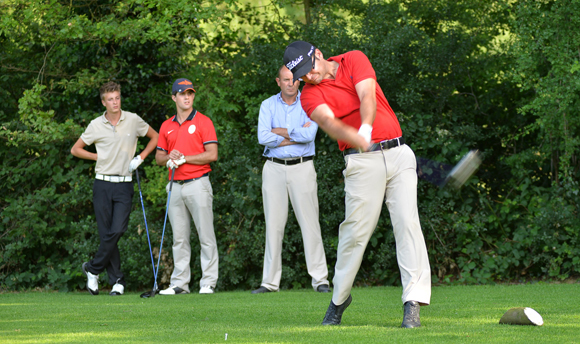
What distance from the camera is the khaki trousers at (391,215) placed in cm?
388

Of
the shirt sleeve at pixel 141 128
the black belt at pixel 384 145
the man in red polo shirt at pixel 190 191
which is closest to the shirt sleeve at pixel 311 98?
the black belt at pixel 384 145

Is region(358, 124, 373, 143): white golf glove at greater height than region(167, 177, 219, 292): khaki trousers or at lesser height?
greater

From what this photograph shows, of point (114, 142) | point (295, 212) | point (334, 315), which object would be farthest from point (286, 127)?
point (334, 315)

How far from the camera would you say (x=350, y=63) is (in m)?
3.96

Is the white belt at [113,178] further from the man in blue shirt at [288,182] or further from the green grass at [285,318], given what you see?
the man in blue shirt at [288,182]

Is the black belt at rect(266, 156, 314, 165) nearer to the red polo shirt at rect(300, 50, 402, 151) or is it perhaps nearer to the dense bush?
the dense bush

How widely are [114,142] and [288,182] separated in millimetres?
1938

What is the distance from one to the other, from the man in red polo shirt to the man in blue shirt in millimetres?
608

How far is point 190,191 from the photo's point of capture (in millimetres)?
6812

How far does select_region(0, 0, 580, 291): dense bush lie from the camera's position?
274 inches

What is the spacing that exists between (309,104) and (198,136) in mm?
3121

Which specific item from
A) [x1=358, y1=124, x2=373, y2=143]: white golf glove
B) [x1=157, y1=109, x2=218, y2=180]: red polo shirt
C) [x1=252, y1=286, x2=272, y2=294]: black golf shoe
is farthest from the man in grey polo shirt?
[x1=358, y1=124, x2=373, y2=143]: white golf glove

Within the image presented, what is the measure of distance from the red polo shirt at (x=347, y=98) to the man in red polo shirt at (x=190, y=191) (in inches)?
117

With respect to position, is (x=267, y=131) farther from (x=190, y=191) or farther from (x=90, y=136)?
(x=90, y=136)
